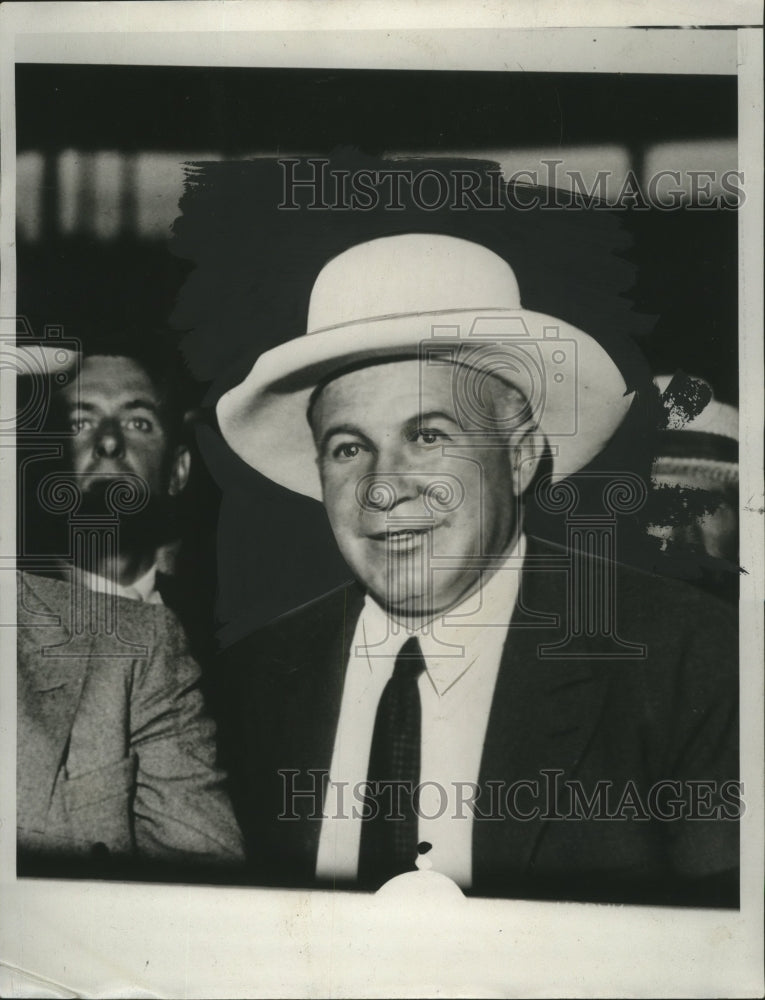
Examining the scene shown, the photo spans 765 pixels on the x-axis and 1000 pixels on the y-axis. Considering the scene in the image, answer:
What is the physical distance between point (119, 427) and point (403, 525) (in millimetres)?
703

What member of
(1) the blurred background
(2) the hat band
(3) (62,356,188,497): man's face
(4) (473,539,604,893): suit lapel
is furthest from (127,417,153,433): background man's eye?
(4) (473,539,604,893): suit lapel

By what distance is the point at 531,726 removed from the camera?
1.89 meters

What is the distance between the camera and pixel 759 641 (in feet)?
6.23

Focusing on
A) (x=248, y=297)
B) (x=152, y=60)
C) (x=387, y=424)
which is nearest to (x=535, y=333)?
(x=387, y=424)

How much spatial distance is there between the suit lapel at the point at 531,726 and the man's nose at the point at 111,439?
3.23ft

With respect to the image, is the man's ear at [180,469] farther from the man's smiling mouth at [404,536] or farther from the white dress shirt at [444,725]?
the white dress shirt at [444,725]

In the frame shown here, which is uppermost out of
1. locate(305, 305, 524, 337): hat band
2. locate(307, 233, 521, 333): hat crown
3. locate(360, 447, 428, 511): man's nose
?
locate(307, 233, 521, 333): hat crown

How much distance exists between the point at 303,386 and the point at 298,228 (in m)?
0.37

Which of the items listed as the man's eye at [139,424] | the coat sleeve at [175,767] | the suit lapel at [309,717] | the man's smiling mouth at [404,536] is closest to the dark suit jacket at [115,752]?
the coat sleeve at [175,767]

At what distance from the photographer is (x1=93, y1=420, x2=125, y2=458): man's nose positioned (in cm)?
193

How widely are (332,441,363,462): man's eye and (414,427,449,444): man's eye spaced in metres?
0.14

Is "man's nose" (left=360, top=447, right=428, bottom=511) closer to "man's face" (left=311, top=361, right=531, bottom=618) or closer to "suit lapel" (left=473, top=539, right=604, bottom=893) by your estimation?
"man's face" (left=311, top=361, right=531, bottom=618)

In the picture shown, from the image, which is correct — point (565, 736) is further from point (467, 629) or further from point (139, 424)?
point (139, 424)

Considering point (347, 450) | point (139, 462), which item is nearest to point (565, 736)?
point (347, 450)
